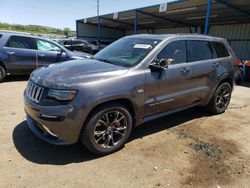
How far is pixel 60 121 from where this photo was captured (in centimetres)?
305

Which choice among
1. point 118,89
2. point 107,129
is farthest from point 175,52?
point 107,129

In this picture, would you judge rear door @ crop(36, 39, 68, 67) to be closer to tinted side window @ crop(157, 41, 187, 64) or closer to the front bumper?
tinted side window @ crop(157, 41, 187, 64)

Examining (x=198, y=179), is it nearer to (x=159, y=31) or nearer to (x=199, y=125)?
(x=199, y=125)

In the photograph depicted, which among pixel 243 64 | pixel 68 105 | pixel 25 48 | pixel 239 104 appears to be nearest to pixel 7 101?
pixel 25 48

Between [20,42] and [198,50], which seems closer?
[198,50]

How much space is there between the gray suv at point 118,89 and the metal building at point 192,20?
8769mm

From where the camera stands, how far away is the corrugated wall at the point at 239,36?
66.0ft

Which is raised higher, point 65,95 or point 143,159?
point 65,95

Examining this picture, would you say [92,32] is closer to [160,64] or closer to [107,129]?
[160,64]

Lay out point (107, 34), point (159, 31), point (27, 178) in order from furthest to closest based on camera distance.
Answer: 1. point (107, 34)
2. point (159, 31)
3. point (27, 178)

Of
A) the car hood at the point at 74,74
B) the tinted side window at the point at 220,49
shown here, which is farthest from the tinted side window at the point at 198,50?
the car hood at the point at 74,74

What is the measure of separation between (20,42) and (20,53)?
43 centimetres

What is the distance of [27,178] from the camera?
289cm

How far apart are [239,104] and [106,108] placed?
16.1 ft
